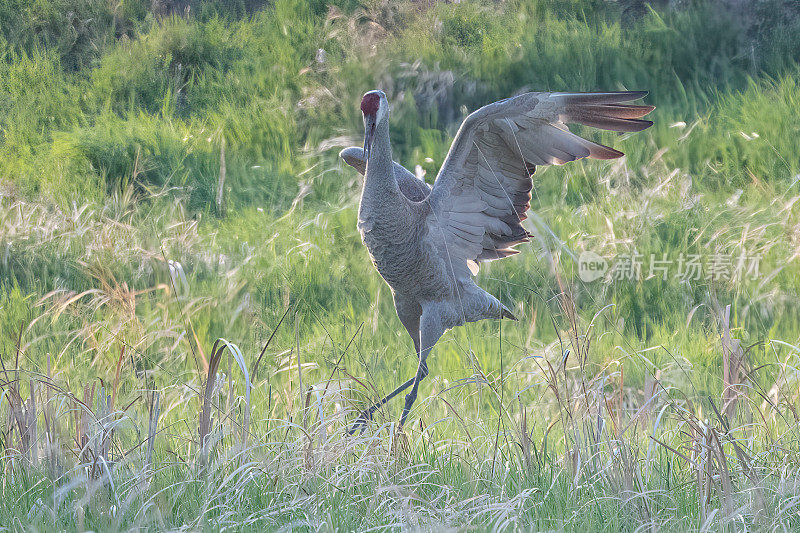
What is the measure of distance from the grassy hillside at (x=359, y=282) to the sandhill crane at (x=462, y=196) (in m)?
0.36

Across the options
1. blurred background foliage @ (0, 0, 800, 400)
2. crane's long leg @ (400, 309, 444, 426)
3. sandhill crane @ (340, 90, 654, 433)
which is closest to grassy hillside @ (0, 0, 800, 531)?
blurred background foliage @ (0, 0, 800, 400)

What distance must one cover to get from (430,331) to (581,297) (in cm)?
148

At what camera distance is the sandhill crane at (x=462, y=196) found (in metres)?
3.56

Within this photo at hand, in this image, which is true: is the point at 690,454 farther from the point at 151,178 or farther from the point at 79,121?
the point at 79,121

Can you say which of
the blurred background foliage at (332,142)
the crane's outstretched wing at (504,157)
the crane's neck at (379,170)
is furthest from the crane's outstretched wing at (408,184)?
the blurred background foliage at (332,142)

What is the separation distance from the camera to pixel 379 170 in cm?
362

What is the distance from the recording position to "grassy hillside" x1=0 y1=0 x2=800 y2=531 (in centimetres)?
283

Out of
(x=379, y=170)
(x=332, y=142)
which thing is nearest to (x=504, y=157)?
(x=379, y=170)

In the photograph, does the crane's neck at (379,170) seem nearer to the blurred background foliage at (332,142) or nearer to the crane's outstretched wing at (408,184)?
the crane's outstretched wing at (408,184)

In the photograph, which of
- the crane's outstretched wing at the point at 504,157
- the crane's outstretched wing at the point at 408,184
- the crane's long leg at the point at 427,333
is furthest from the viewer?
the crane's outstretched wing at the point at 408,184

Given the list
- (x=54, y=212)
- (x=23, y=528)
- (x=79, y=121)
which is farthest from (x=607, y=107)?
(x=79, y=121)

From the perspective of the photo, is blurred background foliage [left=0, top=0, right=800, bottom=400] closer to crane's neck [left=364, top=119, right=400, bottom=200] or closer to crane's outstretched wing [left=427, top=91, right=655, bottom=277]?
crane's outstretched wing [left=427, top=91, right=655, bottom=277]

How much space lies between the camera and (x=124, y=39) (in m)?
9.12

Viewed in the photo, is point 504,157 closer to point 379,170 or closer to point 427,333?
point 379,170
